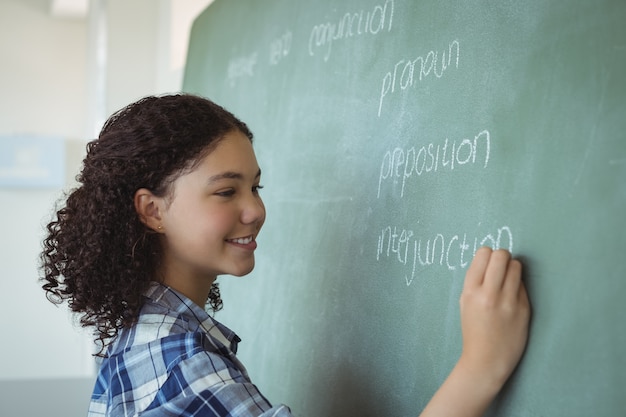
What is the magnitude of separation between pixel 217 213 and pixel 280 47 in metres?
0.82

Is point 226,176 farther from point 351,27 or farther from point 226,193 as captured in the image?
point 351,27

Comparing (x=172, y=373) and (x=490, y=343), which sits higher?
(x=490, y=343)

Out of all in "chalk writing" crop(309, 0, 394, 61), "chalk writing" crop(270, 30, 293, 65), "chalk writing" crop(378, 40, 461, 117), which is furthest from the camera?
"chalk writing" crop(270, 30, 293, 65)

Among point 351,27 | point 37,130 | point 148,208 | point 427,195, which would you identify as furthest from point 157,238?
point 37,130

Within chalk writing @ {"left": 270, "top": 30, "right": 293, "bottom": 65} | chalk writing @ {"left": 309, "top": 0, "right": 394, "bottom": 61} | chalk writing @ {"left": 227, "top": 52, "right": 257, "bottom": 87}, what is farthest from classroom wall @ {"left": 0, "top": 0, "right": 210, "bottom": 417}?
chalk writing @ {"left": 309, "top": 0, "right": 394, "bottom": 61}

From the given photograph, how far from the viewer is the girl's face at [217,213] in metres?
1.29

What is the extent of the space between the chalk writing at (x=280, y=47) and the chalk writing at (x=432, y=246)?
29.1 inches

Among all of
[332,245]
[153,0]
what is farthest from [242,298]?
[153,0]

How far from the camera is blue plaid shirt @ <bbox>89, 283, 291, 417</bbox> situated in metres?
1.08

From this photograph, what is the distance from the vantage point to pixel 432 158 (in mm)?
1240

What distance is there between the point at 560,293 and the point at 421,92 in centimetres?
46

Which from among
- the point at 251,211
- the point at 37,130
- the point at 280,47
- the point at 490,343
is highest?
the point at 280,47

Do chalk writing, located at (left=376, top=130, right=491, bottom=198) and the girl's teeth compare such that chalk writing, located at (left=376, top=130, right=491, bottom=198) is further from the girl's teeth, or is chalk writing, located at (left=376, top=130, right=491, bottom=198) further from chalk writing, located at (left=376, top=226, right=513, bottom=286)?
the girl's teeth

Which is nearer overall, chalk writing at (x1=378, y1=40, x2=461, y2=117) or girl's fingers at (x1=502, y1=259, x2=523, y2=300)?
girl's fingers at (x1=502, y1=259, x2=523, y2=300)
